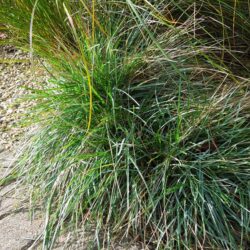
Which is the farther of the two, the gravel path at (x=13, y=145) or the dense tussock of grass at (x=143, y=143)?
the gravel path at (x=13, y=145)

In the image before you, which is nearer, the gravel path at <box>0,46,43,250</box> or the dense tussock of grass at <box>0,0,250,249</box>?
the dense tussock of grass at <box>0,0,250,249</box>

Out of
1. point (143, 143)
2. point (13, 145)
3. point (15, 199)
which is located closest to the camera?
point (143, 143)

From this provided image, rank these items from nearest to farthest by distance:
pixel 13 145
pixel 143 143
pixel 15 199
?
pixel 143 143 → pixel 15 199 → pixel 13 145

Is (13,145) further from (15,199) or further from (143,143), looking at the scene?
(143,143)

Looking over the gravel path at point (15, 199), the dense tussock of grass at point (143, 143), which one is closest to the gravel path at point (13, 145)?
the gravel path at point (15, 199)

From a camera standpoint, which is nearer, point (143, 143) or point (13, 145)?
point (143, 143)

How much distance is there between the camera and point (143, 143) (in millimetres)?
2688

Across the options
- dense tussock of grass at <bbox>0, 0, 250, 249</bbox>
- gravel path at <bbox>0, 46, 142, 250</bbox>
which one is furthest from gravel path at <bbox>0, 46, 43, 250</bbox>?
dense tussock of grass at <bbox>0, 0, 250, 249</bbox>

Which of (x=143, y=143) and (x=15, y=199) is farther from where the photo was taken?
(x=15, y=199)

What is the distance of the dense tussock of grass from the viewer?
253 centimetres

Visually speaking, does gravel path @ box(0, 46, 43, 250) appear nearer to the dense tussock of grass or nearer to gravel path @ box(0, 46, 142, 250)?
gravel path @ box(0, 46, 142, 250)

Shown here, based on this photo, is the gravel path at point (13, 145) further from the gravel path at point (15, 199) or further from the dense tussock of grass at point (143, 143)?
the dense tussock of grass at point (143, 143)

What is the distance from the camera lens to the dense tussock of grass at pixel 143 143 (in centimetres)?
253

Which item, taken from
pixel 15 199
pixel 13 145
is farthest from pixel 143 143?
pixel 13 145
